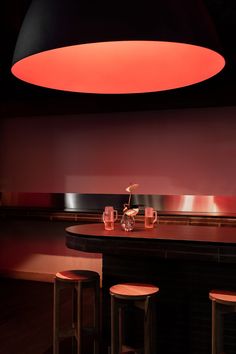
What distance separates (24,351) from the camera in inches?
131

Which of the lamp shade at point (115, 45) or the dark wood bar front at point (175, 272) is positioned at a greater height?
the lamp shade at point (115, 45)

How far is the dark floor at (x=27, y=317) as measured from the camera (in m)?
3.43

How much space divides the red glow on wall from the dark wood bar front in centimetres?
107

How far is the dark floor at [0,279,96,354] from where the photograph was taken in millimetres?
3426

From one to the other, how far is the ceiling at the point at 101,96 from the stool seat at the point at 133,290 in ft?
7.13

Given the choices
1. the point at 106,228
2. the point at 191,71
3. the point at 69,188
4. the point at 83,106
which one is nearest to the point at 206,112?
the point at 83,106

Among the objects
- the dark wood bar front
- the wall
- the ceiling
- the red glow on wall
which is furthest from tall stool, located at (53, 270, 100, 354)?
the wall

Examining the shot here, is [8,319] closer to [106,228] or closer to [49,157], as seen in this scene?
[106,228]

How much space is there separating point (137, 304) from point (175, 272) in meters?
0.49

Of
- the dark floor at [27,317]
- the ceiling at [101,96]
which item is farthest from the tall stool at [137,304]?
the ceiling at [101,96]

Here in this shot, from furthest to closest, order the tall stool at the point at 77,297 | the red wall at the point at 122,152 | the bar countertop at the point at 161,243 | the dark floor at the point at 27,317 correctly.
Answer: the red wall at the point at 122,152 → the dark floor at the point at 27,317 → the tall stool at the point at 77,297 → the bar countertop at the point at 161,243

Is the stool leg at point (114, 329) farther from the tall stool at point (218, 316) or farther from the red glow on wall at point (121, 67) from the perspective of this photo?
the red glow on wall at point (121, 67)

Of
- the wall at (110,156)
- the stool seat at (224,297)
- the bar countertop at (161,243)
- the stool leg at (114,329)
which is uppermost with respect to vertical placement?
the wall at (110,156)

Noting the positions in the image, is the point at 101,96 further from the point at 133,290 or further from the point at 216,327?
the point at 216,327
